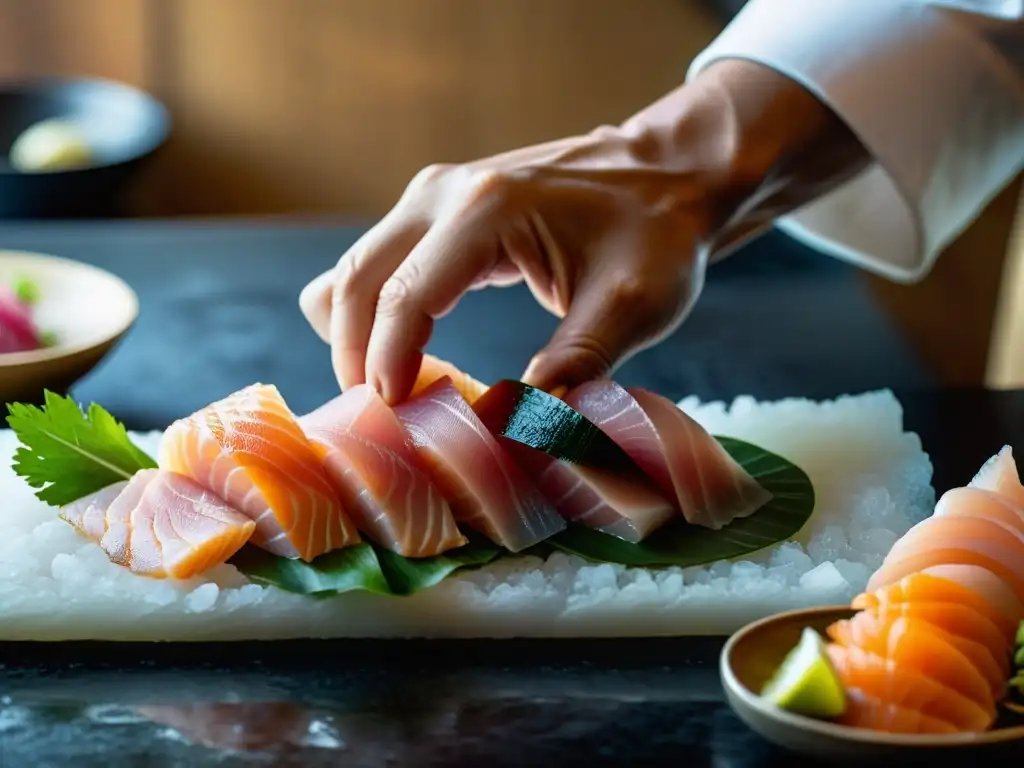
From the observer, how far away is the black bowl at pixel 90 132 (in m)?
2.71

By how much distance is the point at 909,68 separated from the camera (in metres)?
1.63

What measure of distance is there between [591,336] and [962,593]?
1.61ft

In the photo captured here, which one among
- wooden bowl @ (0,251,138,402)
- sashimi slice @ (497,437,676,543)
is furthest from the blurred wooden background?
sashimi slice @ (497,437,676,543)

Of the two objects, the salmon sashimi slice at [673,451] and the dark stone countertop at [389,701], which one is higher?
the salmon sashimi slice at [673,451]

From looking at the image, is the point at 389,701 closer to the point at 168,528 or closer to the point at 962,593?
the point at 168,528

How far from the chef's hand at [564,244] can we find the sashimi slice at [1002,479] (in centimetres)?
38

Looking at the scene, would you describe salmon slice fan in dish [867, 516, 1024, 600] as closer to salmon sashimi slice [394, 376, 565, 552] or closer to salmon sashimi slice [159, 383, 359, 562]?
salmon sashimi slice [394, 376, 565, 552]

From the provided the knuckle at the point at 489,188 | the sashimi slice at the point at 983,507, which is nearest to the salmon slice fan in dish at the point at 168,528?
the knuckle at the point at 489,188

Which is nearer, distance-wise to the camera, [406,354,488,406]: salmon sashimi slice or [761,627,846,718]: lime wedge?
[761,627,846,718]: lime wedge

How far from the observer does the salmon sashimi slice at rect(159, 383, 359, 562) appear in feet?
4.02

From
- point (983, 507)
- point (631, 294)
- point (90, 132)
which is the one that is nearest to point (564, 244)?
point (631, 294)

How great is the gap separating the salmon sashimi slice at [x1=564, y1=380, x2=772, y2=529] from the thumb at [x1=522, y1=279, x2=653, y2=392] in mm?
26

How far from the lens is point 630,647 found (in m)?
1.20

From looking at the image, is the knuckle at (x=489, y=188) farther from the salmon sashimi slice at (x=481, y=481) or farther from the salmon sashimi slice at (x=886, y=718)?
the salmon sashimi slice at (x=886, y=718)
